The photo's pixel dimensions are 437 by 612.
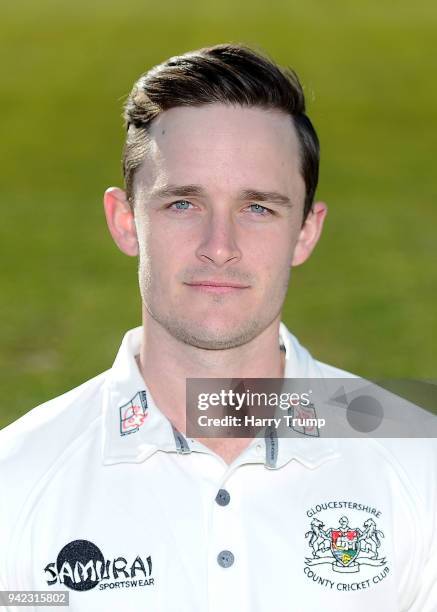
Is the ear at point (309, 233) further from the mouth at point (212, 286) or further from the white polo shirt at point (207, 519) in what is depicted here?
the white polo shirt at point (207, 519)

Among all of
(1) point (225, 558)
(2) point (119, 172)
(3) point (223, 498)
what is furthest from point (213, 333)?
(2) point (119, 172)

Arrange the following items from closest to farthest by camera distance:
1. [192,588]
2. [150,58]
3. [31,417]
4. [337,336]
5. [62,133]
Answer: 1. [192,588]
2. [31,417]
3. [337,336]
4. [62,133]
5. [150,58]

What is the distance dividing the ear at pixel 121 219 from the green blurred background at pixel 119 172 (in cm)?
100

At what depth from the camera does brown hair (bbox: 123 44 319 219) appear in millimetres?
4184

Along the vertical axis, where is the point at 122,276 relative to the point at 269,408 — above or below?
above

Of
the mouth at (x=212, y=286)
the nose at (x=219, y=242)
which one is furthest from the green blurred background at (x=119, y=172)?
the mouth at (x=212, y=286)

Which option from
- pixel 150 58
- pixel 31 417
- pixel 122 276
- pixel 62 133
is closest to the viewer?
pixel 31 417

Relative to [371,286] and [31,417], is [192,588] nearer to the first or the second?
[31,417]

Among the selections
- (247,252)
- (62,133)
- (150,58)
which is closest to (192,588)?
(247,252)

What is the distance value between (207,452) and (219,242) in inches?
28.0

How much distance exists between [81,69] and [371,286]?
15850 millimetres

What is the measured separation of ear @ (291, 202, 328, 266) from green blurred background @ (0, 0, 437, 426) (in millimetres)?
625

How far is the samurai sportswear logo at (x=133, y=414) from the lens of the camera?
3998mm

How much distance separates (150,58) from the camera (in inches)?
1220
